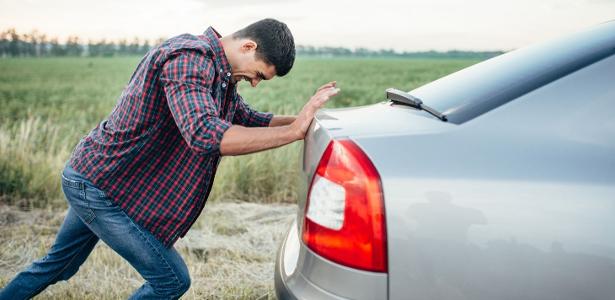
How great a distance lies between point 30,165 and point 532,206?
4884 millimetres

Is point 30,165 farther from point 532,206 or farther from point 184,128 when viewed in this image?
point 532,206

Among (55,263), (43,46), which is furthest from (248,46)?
(43,46)

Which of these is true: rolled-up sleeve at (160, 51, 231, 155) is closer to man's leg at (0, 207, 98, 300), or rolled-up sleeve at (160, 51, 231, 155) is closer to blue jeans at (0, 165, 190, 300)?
blue jeans at (0, 165, 190, 300)

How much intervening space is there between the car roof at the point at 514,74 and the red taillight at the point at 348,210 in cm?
32

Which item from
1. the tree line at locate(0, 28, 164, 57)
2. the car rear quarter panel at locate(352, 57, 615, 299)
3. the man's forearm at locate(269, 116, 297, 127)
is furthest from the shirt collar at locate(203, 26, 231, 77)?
the tree line at locate(0, 28, 164, 57)

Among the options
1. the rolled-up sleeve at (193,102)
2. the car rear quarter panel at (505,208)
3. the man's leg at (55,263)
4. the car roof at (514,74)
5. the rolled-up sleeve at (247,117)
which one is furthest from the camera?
the rolled-up sleeve at (247,117)

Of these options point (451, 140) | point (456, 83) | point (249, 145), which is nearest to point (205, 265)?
point (249, 145)

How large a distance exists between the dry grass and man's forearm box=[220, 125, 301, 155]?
1.49 meters

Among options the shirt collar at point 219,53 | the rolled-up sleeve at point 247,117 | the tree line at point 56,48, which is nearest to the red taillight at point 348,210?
the shirt collar at point 219,53

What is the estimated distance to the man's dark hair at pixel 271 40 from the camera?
6.51 feet

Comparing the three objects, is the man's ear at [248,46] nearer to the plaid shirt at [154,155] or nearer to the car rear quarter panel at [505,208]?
the plaid shirt at [154,155]

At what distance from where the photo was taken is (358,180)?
4.56 feet

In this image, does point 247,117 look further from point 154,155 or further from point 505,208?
point 505,208

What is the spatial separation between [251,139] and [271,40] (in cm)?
44
